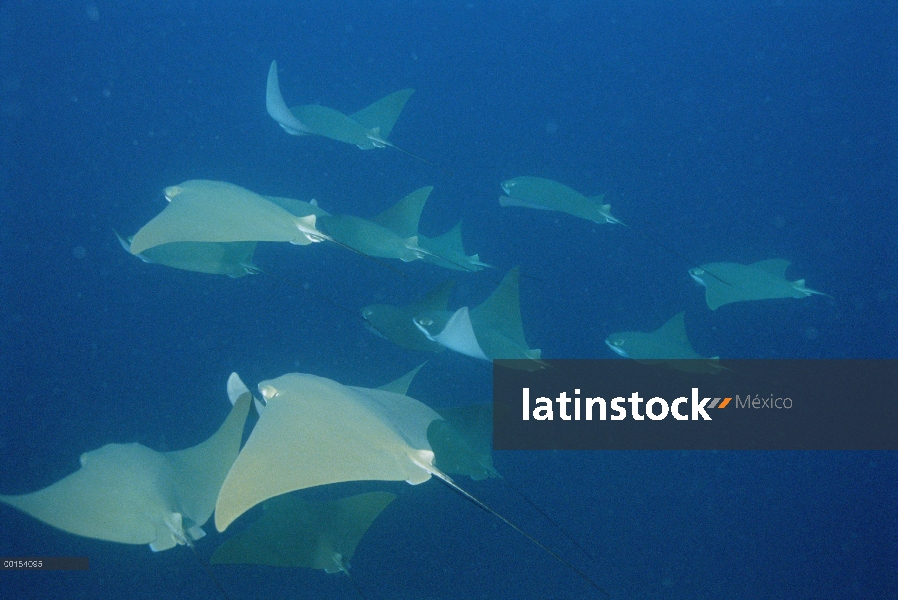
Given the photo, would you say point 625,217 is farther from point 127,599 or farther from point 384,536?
point 127,599

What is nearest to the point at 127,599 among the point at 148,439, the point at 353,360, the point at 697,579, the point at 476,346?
the point at 148,439

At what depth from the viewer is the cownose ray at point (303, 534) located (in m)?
2.54

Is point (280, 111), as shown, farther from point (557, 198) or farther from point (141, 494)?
point (141, 494)

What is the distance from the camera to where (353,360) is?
6086 millimetres

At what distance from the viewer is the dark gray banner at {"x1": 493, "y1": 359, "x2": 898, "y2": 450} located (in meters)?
4.45

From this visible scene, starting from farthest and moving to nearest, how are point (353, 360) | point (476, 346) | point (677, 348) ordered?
point (353, 360), point (677, 348), point (476, 346)

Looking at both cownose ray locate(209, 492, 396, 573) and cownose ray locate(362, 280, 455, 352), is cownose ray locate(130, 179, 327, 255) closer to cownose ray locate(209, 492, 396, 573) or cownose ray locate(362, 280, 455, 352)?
cownose ray locate(362, 280, 455, 352)

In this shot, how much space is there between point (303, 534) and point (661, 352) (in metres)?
2.49

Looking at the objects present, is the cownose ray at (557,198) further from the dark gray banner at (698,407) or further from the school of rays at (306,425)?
the dark gray banner at (698,407)

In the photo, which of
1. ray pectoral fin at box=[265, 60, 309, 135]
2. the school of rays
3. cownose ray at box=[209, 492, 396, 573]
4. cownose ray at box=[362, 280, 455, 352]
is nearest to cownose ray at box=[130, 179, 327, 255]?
the school of rays

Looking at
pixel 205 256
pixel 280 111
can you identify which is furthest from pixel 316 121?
pixel 205 256

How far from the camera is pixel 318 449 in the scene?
6.03 feet

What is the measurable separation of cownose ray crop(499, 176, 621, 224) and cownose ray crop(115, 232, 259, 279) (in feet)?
7.04

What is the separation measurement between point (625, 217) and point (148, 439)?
785 centimetres
